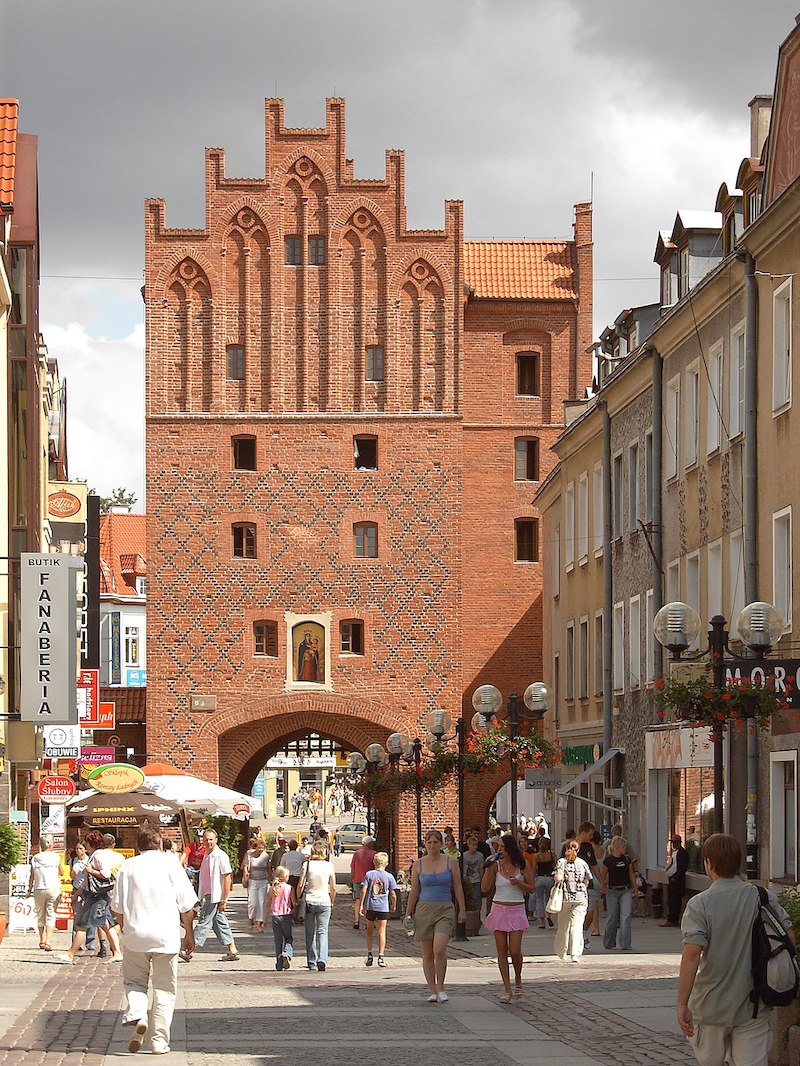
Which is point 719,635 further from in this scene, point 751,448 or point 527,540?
point 527,540

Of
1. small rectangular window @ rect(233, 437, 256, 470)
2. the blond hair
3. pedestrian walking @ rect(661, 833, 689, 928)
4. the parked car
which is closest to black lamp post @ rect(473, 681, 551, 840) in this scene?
pedestrian walking @ rect(661, 833, 689, 928)

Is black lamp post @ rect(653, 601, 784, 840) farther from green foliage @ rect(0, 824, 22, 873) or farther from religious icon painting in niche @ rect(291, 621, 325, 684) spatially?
religious icon painting in niche @ rect(291, 621, 325, 684)

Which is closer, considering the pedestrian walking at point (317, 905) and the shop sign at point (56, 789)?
the pedestrian walking at point (317, 905)

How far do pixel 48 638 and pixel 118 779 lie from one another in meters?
3.60

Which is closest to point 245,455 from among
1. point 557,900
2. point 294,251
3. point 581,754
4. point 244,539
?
point 244,539

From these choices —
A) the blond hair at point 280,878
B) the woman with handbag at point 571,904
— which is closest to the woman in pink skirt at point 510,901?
the woman with handbag at point 571,904

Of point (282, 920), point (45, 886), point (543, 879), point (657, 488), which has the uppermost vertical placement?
point (657, 488)

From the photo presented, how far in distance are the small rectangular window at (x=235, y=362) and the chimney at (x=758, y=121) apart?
21777 millimetres

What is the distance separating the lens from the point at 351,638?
48.9 meters

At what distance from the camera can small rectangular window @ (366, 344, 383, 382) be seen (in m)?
49.0

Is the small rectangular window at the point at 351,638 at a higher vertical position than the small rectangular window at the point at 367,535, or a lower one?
Result: lower

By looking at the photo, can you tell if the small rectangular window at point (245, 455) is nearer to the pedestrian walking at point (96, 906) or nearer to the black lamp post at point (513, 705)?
the black lamp post at point (513, 705)

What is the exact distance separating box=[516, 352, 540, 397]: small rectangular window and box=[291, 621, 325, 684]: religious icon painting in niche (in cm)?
870

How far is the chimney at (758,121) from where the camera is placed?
28734 mm
